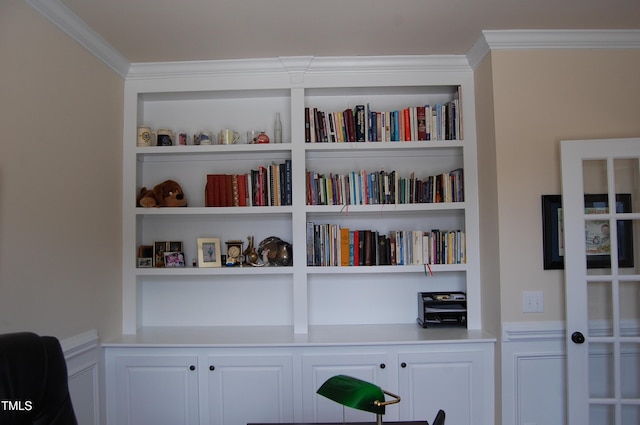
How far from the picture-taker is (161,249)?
2.85 meters

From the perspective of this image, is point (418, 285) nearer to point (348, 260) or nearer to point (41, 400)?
point (348, 260)

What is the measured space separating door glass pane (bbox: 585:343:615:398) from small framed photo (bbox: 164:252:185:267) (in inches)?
103

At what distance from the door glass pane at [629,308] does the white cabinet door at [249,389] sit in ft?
6.44

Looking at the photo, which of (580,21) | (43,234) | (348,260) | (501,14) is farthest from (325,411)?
(580,21)

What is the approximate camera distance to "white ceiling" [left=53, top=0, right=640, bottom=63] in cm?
208

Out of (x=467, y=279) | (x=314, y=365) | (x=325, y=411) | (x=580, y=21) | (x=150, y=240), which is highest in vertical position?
(x=580, y=21)

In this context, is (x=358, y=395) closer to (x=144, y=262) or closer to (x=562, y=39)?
(x=144, y=262)

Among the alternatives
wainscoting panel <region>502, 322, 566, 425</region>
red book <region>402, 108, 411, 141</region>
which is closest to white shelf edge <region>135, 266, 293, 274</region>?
red book <region>402, 108, 411, 141</region>

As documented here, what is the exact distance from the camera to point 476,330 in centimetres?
266

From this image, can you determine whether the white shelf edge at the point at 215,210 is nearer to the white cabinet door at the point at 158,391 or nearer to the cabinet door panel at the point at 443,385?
the white cabinet door at the point at 158,391

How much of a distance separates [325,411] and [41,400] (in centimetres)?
160

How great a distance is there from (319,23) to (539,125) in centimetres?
145

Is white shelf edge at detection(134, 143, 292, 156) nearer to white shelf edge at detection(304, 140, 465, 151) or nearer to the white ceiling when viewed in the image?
white shelf edge at detection(304, 140, 465, 151)

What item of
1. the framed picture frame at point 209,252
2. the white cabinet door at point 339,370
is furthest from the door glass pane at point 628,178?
the framed picture frame at point 209,252
